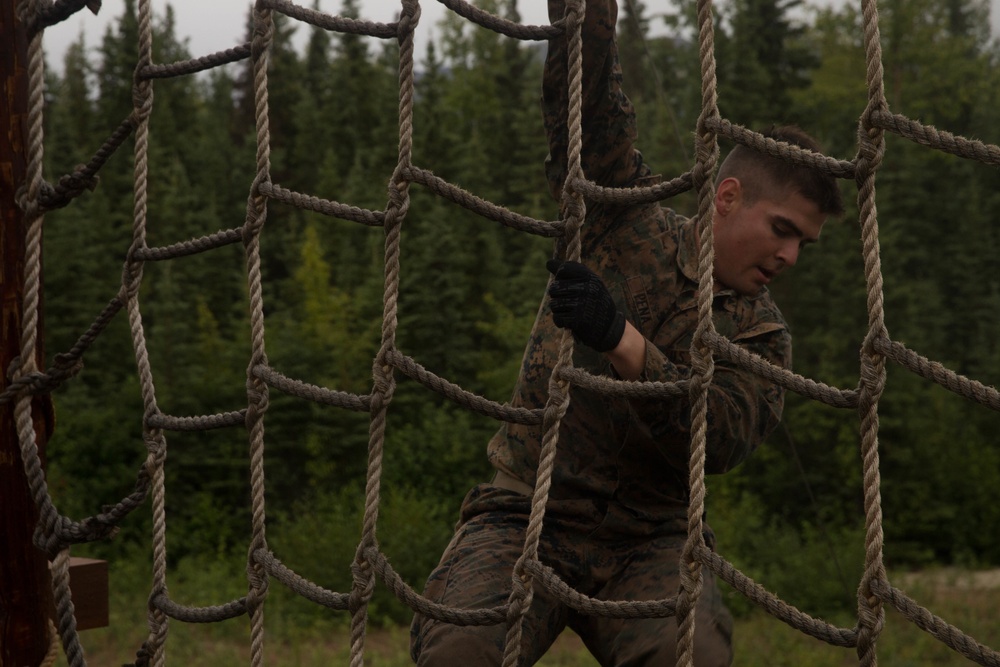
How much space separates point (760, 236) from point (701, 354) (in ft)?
A: 2.38

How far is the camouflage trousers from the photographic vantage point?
2.30 metres

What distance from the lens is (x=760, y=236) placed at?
253cm

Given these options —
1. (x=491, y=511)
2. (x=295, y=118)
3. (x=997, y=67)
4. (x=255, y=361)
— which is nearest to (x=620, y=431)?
(x=491, y=511)

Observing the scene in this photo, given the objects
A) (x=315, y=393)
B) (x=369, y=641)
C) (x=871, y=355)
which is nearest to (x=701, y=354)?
(x=871, y=355)

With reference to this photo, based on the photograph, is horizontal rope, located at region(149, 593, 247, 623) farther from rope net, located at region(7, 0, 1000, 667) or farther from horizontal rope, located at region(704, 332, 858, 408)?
horizontal rope, located at region(704, 332, 858, 408)

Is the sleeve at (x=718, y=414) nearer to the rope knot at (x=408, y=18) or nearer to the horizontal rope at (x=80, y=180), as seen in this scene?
the rope knot at (x=408, y=18)

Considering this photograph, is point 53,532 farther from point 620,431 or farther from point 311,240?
point 311,240

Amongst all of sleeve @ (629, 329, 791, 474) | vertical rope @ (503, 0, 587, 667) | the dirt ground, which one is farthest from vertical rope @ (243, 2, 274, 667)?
the dirt ground

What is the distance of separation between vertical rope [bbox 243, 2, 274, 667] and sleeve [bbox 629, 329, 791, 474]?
0.81m

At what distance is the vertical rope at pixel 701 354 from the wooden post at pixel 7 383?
142 centimetres

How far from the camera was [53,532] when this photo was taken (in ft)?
7.26

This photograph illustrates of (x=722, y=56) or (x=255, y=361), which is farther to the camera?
(x=722, y=56)

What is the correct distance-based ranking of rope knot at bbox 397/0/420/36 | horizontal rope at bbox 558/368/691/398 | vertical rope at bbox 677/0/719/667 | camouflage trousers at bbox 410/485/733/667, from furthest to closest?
camouflage trousers at bbox 410/485/733/667 → rope knot at bbox 397/0/420/36 → horizontal rope at bbox 558/368/691/398 → vertical rope at bbox 677/0/719/667

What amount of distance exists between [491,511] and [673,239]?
2.72 ft
